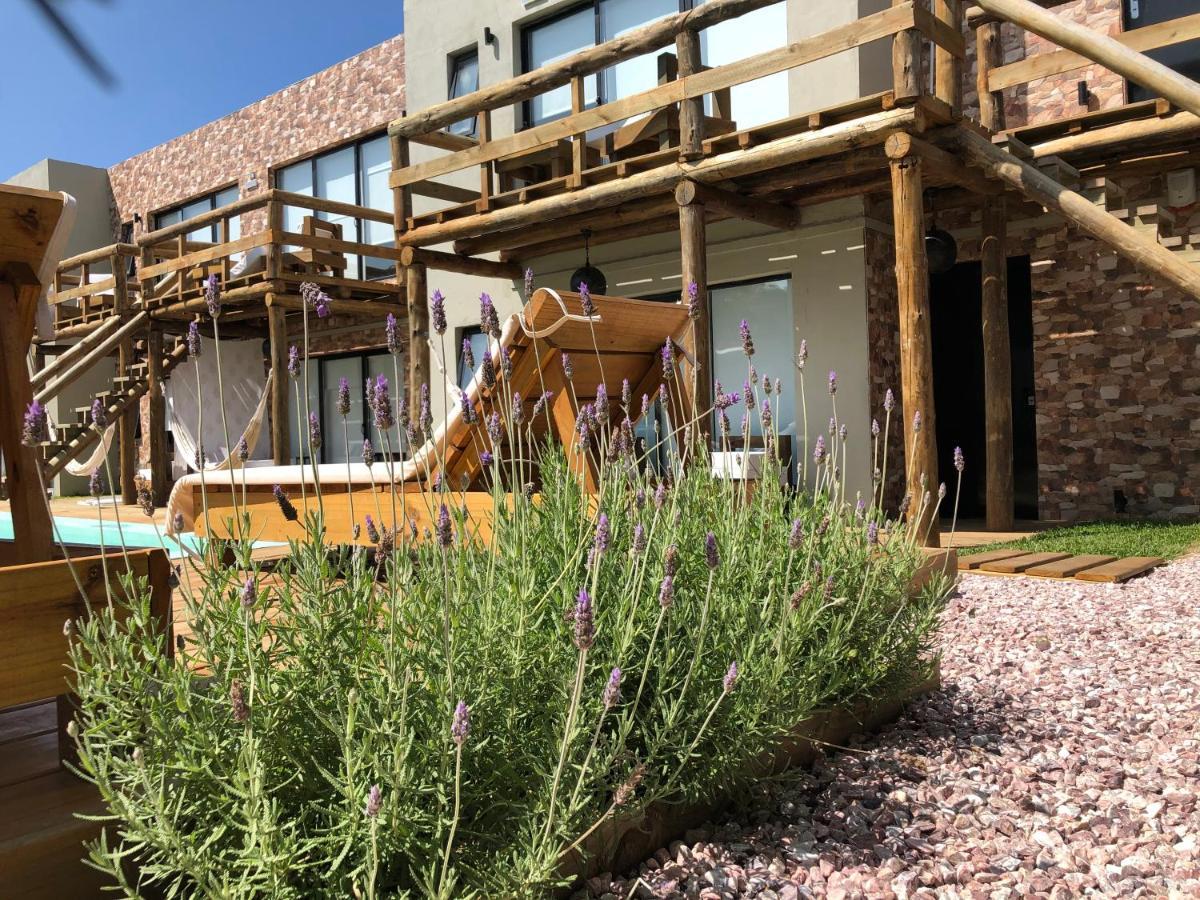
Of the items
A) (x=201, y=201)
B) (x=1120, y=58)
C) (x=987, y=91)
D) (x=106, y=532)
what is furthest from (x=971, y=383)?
(x=201, y=201)

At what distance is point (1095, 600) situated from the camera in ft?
14.6

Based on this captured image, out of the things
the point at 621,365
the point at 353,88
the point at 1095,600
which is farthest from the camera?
the point at 353,88

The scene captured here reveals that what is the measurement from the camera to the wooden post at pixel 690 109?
7031 millimetres

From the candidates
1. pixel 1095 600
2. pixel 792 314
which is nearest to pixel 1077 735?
pixel 1095 600

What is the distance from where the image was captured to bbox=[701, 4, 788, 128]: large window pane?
29.6 feet

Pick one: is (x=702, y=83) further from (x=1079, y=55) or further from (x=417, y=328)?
(x=417, y=328)

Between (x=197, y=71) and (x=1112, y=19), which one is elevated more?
(x=197, y=71)

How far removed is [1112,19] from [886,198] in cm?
240

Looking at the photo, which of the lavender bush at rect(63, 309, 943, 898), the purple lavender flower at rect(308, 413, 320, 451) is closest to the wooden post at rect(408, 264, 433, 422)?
the lavender bush at rect(63, 309, 943, 898)

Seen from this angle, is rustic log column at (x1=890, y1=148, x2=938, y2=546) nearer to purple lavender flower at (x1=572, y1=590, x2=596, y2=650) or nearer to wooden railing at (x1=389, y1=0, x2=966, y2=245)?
wooden railing at (x1=389, y1=0, x2=966, y2=245)

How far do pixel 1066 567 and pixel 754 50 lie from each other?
6295 mm

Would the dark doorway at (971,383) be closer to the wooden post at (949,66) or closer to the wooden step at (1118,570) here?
the wooden post at (949,66)

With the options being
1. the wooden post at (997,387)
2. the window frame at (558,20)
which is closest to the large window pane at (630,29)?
the window frame at (558,20)

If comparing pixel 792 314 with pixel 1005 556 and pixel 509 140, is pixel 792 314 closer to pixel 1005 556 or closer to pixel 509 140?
pixel 509 140
